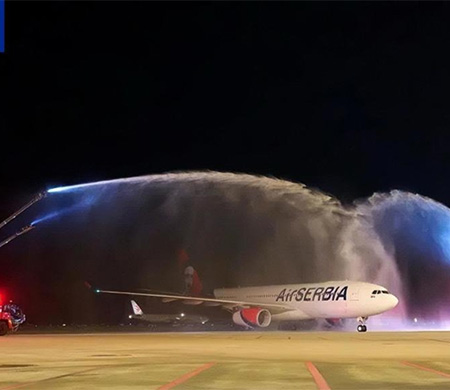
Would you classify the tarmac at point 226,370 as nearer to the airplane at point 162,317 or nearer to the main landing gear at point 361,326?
the main landing gear at point 361,326

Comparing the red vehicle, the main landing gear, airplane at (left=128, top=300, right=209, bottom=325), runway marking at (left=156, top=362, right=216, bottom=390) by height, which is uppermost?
airplane at (left=128, top=300, right=209, bottom=325)

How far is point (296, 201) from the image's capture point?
5984cm

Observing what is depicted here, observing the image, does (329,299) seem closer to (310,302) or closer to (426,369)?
(310,302)

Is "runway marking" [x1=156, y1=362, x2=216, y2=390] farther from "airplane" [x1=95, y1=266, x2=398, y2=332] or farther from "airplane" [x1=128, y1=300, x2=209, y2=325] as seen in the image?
"airplane" [x1=128, y1=300, x2=209, y2=325]

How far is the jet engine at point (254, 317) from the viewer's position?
58625mm

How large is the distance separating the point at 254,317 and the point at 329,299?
6.77m

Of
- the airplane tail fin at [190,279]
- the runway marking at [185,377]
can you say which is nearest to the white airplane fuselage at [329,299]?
the airplane tail fin at [190,279]

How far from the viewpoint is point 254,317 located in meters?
58.6

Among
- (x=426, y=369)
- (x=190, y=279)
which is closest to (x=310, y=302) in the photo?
(x=190, y=279)

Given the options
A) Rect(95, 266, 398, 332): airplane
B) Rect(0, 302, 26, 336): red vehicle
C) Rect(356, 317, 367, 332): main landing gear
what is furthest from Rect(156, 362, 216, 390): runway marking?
Rect(356, 317, 367, 332): main landing gear

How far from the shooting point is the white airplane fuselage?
173 ft

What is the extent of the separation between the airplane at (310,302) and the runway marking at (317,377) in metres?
33.0

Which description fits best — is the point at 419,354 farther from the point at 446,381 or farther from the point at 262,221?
the point at 262,221

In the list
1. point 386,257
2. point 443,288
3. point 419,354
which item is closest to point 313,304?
point 386,257
